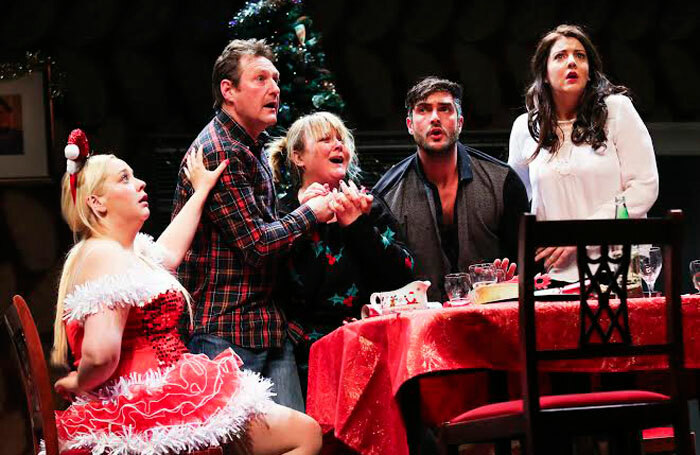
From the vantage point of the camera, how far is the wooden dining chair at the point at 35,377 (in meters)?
2.37

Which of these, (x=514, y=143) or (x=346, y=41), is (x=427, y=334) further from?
(x=346, y=41)

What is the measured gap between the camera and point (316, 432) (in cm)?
273

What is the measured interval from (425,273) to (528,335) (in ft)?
5.07

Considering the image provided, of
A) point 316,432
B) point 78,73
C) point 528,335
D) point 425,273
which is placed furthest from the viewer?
point 78,73

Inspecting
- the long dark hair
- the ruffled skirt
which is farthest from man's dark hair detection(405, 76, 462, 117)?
the ruffled skirt

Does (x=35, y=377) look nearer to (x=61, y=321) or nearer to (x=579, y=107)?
(x=61, y=321)

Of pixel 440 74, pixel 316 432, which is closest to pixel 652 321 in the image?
pixel 316 432

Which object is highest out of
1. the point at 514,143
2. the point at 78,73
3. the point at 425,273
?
the point at 78,73

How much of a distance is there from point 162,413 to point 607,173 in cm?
194

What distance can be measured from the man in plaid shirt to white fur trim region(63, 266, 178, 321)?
1.91ft

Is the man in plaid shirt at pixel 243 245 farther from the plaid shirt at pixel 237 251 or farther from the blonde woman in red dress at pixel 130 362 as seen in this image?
the blonde woman in red dress at pixel 130 362

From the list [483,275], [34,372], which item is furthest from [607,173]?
[34,372]

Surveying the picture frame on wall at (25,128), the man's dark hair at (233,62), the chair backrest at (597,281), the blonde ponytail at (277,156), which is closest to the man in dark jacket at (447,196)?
the blonde ponytail at (277,156)

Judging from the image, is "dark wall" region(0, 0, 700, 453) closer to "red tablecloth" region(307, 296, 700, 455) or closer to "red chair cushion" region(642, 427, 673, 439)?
"red chair cushion" region(642, 427, 673, 439)
